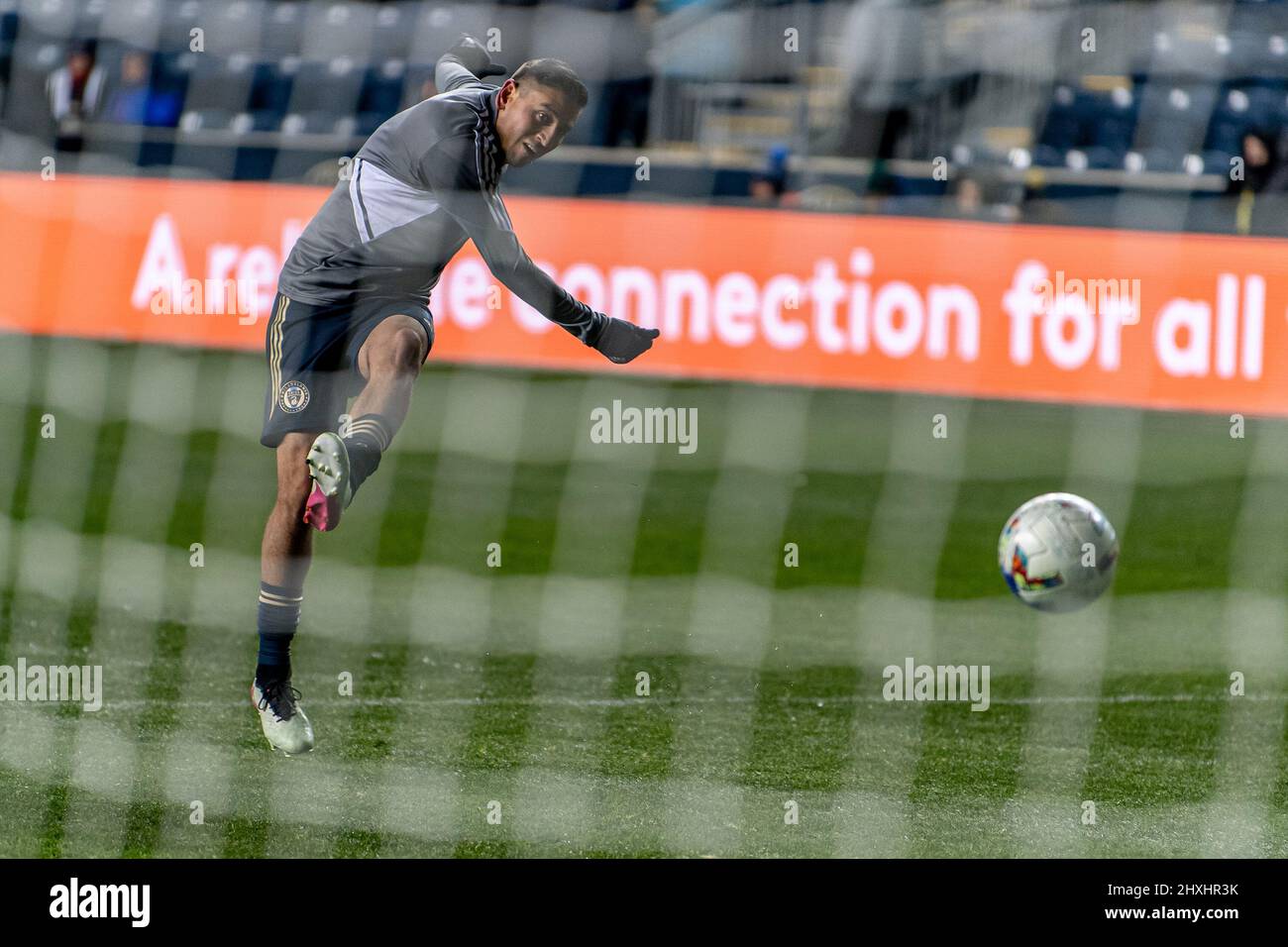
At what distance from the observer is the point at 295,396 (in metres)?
5.35

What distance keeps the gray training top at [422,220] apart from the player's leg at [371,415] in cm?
14

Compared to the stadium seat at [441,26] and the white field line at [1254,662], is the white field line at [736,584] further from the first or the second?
the stadium seat at [441,26]

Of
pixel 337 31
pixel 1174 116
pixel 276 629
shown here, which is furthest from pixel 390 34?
pixel 276 629

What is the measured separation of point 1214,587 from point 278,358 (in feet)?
16.9

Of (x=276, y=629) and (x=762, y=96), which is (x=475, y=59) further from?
(x=762, y=96)

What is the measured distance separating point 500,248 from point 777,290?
7.81 meters

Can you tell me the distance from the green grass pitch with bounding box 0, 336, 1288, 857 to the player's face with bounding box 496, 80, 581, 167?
70.4 inches

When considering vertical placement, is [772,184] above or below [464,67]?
above

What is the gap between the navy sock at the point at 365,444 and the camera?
493 cm

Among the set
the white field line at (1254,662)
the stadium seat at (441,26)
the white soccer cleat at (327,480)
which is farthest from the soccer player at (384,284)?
the stadium seat at (441,26)

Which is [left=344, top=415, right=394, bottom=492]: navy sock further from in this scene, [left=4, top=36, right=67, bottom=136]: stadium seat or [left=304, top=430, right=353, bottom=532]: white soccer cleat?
[left=4, top=36, right=67, bottom=136]: stadium seat

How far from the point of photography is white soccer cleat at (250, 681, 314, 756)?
17.6 ft
